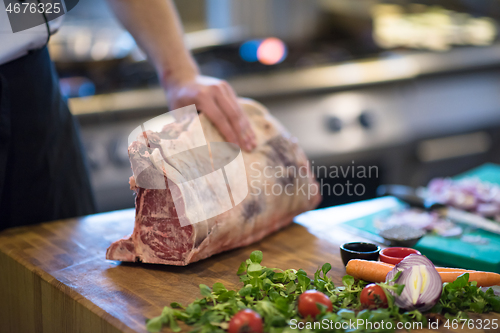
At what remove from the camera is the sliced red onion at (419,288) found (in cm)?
91

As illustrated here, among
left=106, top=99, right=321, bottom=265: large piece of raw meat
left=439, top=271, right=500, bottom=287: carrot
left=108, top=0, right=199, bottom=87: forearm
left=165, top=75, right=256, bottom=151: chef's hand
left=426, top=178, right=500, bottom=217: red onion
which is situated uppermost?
left=108, top=0, right=199, bottom=87: forearm

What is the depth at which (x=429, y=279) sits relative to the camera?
0.92 m

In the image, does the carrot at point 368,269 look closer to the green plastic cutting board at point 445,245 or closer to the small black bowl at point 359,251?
the small black bowl at point 359,251

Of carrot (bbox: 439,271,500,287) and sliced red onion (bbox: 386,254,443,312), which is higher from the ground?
sliced red onion (bbox: 386,254,443,312)

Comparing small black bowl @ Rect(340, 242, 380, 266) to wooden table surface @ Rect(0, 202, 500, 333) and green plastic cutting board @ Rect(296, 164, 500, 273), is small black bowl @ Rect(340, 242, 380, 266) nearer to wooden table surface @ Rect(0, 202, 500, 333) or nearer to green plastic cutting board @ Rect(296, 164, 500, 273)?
wooden table surface @ Rect(0, 202, 500, 333)

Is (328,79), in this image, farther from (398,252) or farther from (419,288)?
(419,288)

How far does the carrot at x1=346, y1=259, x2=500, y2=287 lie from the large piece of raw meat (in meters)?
0.32

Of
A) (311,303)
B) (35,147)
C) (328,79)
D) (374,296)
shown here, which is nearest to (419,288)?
(374,296)

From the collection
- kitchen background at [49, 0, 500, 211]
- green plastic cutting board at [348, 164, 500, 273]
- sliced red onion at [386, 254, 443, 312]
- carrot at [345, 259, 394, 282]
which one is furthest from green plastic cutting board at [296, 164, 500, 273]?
kitchen background at [49, 0, 500, 211]

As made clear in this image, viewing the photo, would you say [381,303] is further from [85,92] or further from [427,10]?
[427,10]

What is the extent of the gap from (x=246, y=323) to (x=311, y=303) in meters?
0.13

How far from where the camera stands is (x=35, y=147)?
4.65 feet

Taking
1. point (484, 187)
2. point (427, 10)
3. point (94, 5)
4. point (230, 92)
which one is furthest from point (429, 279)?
point (427, 10)

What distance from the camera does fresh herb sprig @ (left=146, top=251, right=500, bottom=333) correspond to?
0.86 metres
